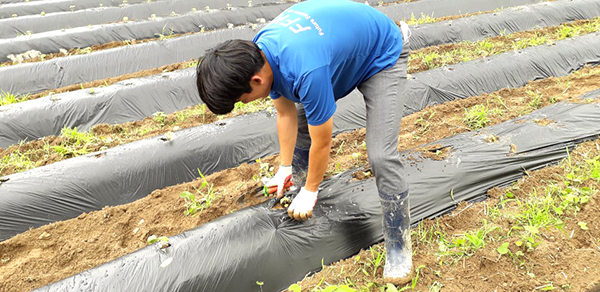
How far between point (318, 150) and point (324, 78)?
1.09ft

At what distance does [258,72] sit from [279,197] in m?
0.91

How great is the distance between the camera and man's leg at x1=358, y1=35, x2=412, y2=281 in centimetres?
192

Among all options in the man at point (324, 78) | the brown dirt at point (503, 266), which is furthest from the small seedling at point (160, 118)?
the brown dirt at point (503, 266)

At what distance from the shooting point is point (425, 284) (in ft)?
6.91

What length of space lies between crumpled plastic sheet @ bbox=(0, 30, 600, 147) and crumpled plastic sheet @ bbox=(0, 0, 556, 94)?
966mm

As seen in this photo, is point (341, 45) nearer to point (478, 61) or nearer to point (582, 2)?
point (478, 61)

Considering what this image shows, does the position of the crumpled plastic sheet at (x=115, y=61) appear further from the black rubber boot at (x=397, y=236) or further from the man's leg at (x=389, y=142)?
the black rubber boot at (x=397, y=236)

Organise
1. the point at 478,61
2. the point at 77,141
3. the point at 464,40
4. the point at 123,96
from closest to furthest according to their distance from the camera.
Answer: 1. the point at 77,141
2. the point at 123,96
3. the point at 478,61
4. the point at 464,40

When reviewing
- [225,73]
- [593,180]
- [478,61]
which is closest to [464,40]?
[478,61]

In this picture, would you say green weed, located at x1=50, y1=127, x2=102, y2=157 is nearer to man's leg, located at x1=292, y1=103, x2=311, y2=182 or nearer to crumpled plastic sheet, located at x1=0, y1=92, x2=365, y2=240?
crumpled plastic sheet, located at x1=0, y1=92, x2=365, y2=240

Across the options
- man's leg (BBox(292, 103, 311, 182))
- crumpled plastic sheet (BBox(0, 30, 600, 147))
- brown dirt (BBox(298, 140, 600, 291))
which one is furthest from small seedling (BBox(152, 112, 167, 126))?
brown dirt (BBox(298, 140, 600, 291))

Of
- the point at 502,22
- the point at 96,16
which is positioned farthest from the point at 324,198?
the point at 96,16

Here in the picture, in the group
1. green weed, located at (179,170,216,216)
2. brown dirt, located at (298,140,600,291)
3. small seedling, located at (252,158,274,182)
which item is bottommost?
brown dirt, located at (298,140,600,291)

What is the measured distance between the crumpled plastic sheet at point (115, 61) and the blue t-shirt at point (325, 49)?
3.92 meters
